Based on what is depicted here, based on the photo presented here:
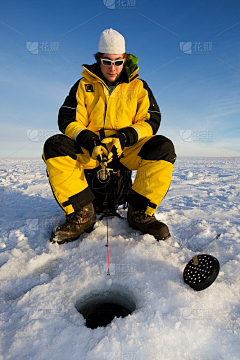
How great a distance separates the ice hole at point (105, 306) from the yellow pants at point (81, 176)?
2.63ft

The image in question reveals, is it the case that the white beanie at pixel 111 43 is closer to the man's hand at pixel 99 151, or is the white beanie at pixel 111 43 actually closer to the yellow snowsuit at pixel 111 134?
the yellow snowsuit at pixel 111 134

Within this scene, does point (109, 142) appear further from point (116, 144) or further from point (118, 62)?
point (118, 62)

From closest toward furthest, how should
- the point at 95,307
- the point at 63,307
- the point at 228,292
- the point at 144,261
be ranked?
1. the point at 63,307
2. the point at 228,292
3. the point at 95,307
4. the point at 144,261

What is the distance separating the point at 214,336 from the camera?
100cm

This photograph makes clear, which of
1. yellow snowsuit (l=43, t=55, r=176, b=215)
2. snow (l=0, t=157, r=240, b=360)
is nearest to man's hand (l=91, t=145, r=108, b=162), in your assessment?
yellow snowsuit (l=43, t=55, r=176, b=215)

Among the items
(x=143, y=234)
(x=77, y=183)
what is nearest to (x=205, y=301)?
(x=143, y=234)

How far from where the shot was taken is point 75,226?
195 centimetres

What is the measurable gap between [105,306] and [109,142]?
1424 mm

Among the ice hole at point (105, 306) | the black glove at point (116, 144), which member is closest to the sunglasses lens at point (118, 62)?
the black glove at point (116, 144)

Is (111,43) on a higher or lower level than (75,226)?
higher

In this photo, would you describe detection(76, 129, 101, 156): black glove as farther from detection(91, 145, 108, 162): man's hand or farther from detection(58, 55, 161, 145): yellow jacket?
detection(58, 55, 161, 145): yellow jacket

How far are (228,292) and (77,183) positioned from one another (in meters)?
1.47

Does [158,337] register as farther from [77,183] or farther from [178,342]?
[77,183]

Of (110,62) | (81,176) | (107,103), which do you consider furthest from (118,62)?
(81,176)
